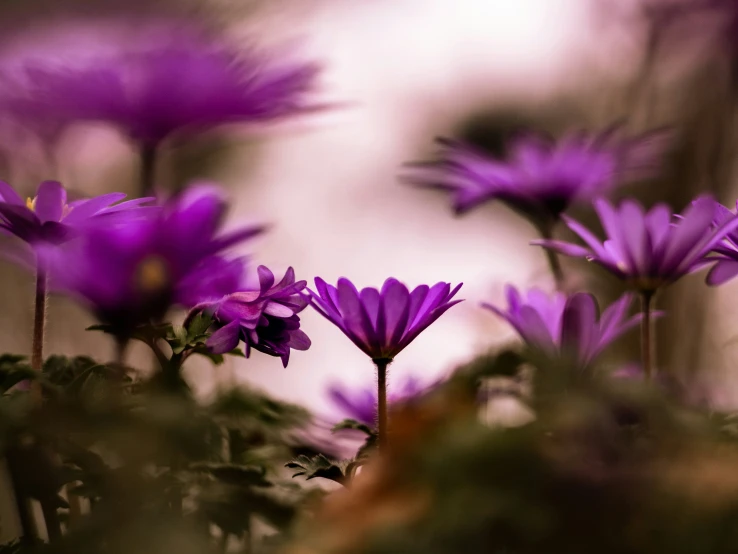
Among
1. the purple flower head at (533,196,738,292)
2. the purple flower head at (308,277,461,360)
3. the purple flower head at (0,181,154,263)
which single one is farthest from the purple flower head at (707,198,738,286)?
the purple flower head at (0,181,154,263)

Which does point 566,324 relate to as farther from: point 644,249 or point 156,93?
point 156,93

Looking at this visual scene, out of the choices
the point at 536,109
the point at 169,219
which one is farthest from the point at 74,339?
the point at 536,109

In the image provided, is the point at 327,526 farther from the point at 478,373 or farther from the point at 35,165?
the point at 35,165

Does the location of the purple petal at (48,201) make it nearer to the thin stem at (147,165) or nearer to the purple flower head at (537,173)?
the thin stem at (147,165)

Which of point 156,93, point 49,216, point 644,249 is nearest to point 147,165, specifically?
point 156,93

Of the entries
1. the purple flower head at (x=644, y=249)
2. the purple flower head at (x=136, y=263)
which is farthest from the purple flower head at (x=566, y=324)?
the purple flower head at (x=136, y=263)

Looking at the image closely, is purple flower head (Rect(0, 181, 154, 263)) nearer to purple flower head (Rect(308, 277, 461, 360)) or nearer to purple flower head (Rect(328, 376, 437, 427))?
purple flower head (Rect(308, 277, 461, 360))
